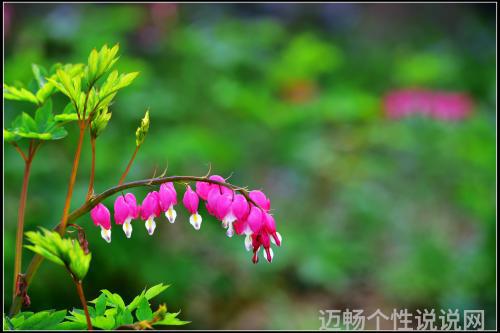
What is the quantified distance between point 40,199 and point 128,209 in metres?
1.78

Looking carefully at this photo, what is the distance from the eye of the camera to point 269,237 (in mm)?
1022

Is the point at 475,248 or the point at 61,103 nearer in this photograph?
the point at 61,103

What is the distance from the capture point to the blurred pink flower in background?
404 cm

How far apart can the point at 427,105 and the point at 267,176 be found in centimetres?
118

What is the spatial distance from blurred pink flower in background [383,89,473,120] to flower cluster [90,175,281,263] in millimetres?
3175

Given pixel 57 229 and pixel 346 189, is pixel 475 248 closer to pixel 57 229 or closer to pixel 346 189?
pixel 346 189

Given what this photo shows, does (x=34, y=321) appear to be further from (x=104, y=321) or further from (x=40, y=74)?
(x=40, y=74)

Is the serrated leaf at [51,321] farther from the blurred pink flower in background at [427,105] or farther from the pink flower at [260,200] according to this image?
the blurred pink flower in background at [427,105]

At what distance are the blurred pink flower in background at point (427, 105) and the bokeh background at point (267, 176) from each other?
0.24ft

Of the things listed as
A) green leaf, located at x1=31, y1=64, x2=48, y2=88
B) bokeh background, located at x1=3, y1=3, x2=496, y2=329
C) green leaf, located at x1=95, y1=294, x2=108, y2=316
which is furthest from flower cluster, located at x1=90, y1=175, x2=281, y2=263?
bokeh background, located at x1=3, y1=3, x2=496, y2=329

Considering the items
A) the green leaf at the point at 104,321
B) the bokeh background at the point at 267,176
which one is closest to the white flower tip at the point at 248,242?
the green leaf at the point at 104,321

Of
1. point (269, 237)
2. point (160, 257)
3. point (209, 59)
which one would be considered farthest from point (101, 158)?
point (269, 237)

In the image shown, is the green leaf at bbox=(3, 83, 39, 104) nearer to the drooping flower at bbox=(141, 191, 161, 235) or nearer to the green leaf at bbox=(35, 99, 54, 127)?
the green leaf at bbox=(35, 99, 54, 127)

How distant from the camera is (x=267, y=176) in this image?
430 cm
